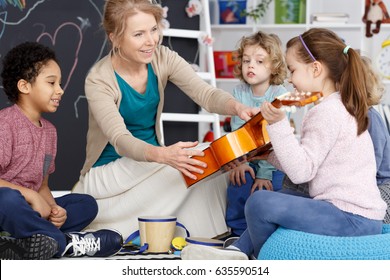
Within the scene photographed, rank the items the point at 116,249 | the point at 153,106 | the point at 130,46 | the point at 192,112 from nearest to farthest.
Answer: the point at 116,249 → the point at 130,46 → the point at 153,106 → the point at 192,112

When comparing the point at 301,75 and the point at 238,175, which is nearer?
the point at 301,75

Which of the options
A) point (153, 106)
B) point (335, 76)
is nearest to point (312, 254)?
point (335, 76)

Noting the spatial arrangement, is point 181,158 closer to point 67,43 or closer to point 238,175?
point 238,175

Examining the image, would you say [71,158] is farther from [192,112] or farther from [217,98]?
[217,98]

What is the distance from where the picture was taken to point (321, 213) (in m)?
2.05

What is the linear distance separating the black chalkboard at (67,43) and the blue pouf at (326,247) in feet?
7.05

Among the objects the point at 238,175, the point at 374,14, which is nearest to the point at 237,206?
the point at 238,175

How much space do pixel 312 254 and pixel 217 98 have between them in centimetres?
94

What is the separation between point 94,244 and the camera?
2500 mm

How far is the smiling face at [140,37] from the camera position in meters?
2.69

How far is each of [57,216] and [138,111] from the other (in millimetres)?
552

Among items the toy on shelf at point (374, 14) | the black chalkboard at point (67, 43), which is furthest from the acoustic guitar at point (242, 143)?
the toy on shelf at point (374, 14)

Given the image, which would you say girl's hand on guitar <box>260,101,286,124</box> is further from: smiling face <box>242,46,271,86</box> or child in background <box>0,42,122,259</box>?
smiling face <box>242,46,271,86</box>

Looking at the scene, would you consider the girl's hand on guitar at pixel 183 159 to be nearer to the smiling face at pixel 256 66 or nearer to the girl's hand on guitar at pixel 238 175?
the girl's hand on guitar at pixel 238 175
